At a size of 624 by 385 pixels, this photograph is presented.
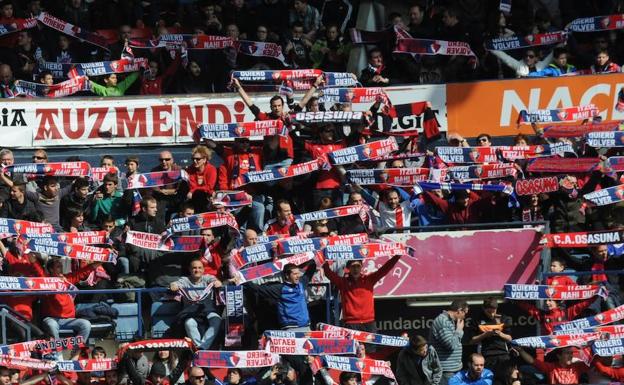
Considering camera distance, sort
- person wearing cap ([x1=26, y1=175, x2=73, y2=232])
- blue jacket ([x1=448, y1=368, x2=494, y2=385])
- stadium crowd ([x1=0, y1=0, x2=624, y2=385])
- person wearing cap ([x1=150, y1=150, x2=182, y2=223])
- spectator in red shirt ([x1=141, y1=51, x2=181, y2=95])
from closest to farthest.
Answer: blue jacket ([x1=448, y1=368, x2=494, y2=385]), stadium crowd ([x1=0, y1=0, x2=624, y2=385]), person wearing cap ([x1=26, y1=175, x2=73, y2=232]), person wearing cap ([x1=150, y1=150, x2=182, y2=223]), spectator in red shirt ([x1=141, y1=51, x2=181, y2=95])

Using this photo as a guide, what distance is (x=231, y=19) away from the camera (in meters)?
28.9

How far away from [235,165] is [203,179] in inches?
20.7

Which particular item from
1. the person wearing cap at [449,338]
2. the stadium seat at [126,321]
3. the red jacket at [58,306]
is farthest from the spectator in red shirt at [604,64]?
the red jacket at [58,306]

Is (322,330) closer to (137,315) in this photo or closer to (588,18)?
(137,315)

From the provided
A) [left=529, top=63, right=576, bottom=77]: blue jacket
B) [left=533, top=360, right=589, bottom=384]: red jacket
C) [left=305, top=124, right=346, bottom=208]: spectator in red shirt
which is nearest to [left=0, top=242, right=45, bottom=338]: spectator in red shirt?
[left=305, top=124, right=346, bottom=208]: spectator in red shirt

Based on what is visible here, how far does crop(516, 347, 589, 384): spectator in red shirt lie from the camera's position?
22484mm

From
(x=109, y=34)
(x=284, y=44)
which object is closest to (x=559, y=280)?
(x=284, y=44)

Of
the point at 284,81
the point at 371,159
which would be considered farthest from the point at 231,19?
the point at 371,159

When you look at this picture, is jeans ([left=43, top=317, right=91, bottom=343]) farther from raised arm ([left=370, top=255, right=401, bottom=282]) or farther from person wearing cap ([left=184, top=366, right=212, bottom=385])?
raised arm ([left=370, top=255, right=401, bottom=282])

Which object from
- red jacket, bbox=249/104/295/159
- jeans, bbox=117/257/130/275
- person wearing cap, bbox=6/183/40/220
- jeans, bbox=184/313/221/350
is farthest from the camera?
red jacket, bbox=249/104/295/159

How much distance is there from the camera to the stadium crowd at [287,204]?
22734 mm

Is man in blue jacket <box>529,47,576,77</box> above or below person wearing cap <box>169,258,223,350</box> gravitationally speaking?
above

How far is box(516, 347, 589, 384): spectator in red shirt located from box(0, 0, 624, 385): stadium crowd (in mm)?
21

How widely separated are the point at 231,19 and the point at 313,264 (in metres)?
6.50
